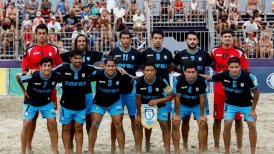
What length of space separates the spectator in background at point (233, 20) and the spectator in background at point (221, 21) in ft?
0.52

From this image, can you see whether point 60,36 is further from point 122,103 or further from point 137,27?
point 122,103

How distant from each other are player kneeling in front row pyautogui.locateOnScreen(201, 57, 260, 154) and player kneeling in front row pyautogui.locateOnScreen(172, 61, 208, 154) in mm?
303

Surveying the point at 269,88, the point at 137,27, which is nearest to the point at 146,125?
the point at 269,88

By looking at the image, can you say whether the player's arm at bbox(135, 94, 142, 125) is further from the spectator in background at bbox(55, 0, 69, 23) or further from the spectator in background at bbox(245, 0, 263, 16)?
the spectator in background at bbox(245, 0, 263, 16)

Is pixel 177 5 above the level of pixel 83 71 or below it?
above

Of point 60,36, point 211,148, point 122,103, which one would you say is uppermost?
point 60,36

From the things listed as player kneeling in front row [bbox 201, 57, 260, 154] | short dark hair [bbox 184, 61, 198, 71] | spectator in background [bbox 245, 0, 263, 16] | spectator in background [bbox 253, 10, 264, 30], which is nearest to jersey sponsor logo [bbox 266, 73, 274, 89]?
spectator in background [bbox 253, 10, 264, 30]

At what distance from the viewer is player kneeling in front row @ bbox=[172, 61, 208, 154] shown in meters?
11.1

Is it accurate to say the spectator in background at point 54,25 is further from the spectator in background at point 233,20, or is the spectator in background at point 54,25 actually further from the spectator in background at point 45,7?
the spectator in background at point 233,20

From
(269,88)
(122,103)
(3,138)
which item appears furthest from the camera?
(269,88)

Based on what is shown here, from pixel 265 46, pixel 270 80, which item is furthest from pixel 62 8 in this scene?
pixel 270 80

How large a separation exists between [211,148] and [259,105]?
23.1 ft

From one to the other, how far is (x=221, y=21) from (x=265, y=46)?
7.71 feet

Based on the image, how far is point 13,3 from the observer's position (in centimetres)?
2514
